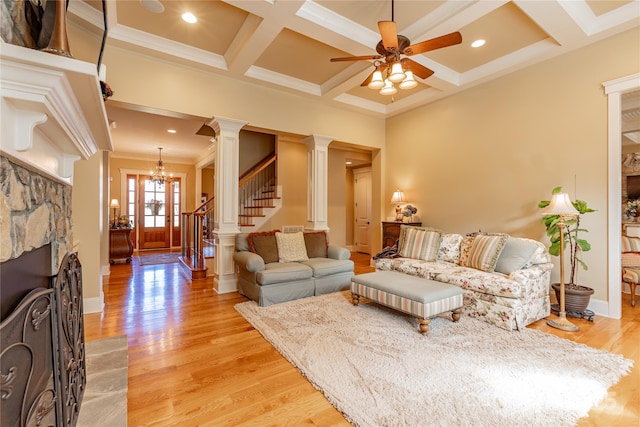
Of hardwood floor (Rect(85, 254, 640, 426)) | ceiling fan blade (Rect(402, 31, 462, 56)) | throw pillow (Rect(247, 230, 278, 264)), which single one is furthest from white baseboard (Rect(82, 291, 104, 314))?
ceiling fan blade (Rect(402, 31, 462, 56))

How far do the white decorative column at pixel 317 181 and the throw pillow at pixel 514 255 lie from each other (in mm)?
2687

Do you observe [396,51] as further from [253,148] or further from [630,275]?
[253,148]

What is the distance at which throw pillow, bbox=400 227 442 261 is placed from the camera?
163 inches

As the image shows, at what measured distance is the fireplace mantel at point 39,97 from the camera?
92 cm

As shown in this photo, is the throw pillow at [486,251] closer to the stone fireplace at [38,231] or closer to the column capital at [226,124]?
the column capital at [226,124]

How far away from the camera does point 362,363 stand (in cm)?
229

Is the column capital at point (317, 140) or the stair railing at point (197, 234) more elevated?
the column capital at point (317, 140)

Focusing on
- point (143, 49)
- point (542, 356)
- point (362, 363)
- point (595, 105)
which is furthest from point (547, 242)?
point (143, 49)

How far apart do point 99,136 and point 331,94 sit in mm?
3695

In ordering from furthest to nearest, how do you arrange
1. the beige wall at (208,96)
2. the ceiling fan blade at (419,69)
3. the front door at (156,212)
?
the front door at (156,212) → the beige wall at (208,96) → the ceiling fan blade at (419,69)

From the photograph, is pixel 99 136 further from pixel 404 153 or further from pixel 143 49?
pixel 404 153

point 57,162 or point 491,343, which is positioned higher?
point 57,162

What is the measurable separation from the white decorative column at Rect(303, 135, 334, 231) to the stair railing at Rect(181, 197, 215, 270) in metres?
1.72

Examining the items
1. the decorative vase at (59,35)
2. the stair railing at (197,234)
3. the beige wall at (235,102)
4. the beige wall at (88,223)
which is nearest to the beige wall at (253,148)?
the beige wall at (235,102)
